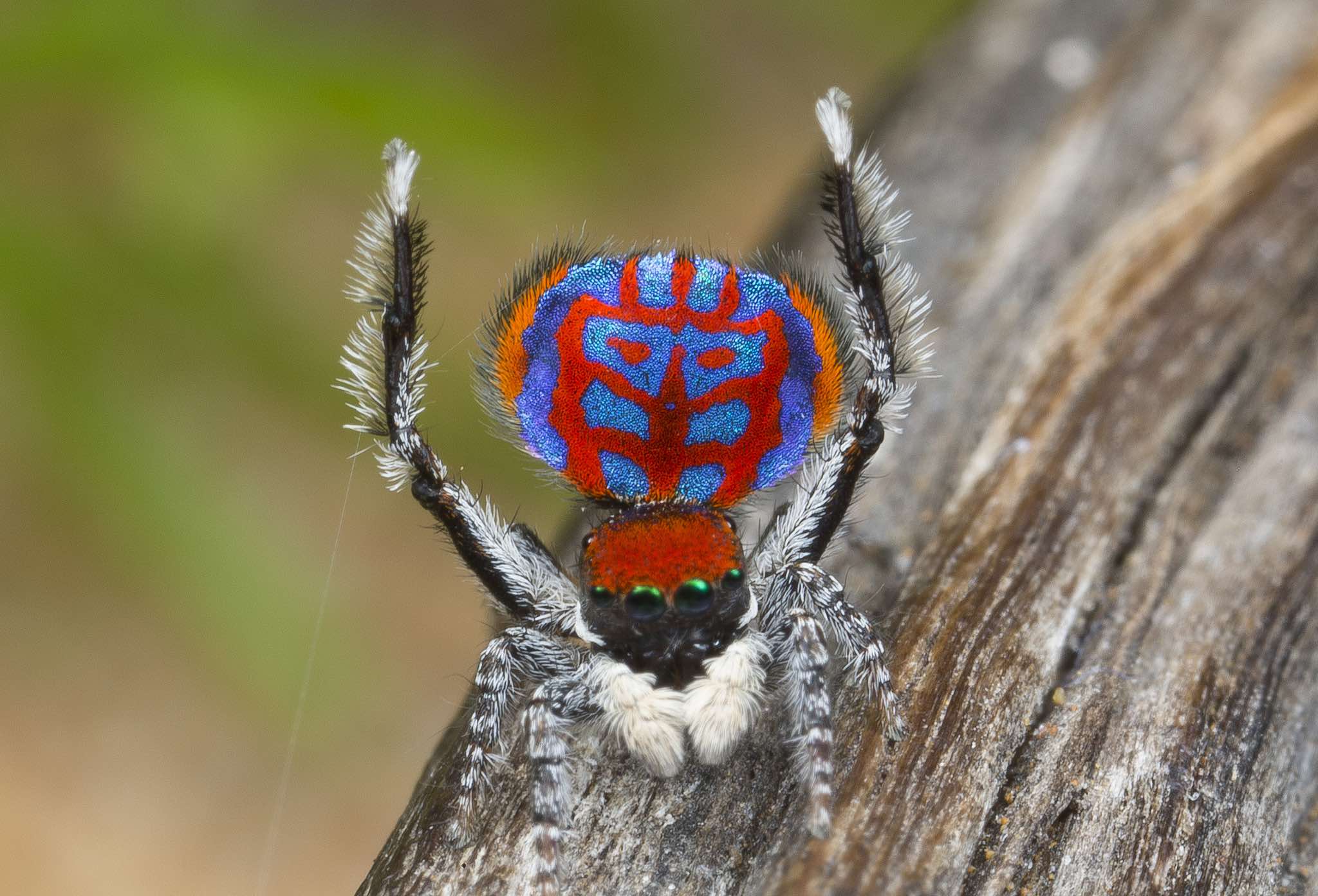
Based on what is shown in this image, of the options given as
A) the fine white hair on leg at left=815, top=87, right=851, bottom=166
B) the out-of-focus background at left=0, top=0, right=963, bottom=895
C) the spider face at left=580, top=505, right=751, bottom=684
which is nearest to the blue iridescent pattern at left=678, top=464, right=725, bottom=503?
the spider face at left=580, top=505, right=751, bottom=684

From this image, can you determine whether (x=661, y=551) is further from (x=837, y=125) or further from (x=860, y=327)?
(x=837, y=125)

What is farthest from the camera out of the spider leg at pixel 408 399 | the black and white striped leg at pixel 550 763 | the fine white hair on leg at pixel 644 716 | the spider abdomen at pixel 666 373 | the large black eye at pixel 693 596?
the spider abdomen at pixel 666 373

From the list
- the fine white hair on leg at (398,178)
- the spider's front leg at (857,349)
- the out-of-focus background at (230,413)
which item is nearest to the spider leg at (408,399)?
the fine white hair on leg at (398,178)

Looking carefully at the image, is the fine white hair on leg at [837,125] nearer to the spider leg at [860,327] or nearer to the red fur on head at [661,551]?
the spider leg at [860,327]

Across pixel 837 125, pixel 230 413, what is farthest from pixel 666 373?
pixel 230 413

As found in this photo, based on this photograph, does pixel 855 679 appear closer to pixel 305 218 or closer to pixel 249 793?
pixel 249 793

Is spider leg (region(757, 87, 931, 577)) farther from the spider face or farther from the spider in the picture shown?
the spider face

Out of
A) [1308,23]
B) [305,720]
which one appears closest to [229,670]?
[305,720]
